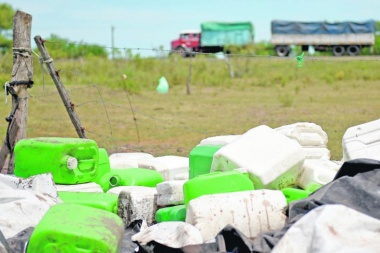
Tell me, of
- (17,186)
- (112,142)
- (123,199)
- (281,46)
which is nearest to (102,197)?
(123,199)

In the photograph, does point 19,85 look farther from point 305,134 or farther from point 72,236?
point 72,236

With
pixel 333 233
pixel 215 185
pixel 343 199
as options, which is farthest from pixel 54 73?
pixel 333 233

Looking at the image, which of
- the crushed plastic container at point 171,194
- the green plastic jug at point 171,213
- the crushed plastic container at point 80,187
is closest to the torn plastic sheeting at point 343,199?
the green plastic jug at point 171,213

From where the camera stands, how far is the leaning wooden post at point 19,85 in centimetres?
639

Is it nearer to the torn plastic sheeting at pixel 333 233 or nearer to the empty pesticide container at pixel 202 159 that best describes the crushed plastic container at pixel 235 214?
the torn plastic sheeting at pixel 333 233

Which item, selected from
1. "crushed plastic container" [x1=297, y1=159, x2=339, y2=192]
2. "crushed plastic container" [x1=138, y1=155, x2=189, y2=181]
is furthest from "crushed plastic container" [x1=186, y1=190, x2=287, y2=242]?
"crushed plastic container" [x1=138, y1=155, x2=189, y2=181]

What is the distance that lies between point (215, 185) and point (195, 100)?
50.5 feet

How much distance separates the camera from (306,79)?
1008 inches

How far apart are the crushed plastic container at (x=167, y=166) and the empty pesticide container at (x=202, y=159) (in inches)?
22.2

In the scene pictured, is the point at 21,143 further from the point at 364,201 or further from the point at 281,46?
the point at 281,46

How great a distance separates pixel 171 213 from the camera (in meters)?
4.73

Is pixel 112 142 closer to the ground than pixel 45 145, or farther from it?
closer to the ground

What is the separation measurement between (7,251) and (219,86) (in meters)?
21.2

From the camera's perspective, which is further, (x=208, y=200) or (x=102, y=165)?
(x=102, y=165)
